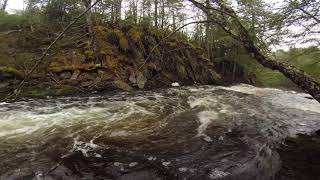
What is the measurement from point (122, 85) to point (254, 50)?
43.9 ft

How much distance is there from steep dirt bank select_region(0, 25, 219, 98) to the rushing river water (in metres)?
4.07

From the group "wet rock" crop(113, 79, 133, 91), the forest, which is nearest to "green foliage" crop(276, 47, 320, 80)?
the forest

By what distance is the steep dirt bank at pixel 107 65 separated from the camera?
16.2 m

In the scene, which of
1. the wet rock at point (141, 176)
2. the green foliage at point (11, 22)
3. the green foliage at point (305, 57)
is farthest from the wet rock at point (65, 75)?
the wet rock at point (141, 176)

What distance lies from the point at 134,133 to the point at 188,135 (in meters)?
1.26

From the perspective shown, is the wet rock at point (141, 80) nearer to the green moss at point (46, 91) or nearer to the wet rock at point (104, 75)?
the wet rock at point (104, 75)

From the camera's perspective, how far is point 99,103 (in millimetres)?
12414

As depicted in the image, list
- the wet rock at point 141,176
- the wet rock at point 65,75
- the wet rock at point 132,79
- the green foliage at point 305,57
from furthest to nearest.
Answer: the wet rock at point 132,79 < the wet rock at point 65,75 < the green foliage at point 305,57 < the wet rock at point 141,176

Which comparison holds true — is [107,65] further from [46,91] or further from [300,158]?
[300,158]

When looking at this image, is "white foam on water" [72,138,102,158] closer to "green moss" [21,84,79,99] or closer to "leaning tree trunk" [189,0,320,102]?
"leaning tree trunk" [189,0,320,102]

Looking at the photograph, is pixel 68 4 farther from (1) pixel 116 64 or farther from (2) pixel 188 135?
(2) pixel 188 135

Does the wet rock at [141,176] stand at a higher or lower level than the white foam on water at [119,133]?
lower

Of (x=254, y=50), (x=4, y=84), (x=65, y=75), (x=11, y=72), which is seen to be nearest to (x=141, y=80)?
(x=65, y=75)

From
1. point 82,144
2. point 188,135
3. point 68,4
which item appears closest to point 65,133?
point 82,144
